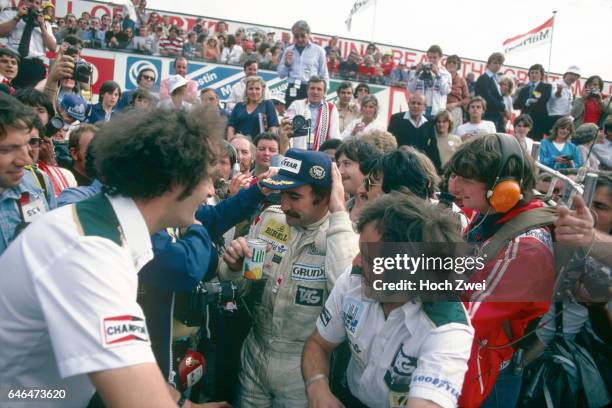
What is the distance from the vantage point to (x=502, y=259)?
81.6 inches

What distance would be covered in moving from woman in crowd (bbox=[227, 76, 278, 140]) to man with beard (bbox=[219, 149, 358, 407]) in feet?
14.6

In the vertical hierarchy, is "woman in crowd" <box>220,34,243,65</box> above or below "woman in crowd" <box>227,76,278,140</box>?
above

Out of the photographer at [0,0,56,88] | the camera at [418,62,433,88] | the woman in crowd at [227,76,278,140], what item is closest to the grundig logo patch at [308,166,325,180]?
the woman in crowd at [227,76,278,140]

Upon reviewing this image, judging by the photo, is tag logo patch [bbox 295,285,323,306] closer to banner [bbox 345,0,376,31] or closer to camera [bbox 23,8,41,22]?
camera [bbox 23,8,41,22]

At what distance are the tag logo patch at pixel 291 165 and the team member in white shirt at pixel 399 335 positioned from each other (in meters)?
0.89

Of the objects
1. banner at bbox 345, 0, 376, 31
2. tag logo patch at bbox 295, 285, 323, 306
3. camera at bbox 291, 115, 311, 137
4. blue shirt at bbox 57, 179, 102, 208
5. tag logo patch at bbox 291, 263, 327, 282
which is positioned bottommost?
tag logo patch at bbox 295, 285, 323, 306

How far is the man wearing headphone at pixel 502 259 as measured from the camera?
203cm

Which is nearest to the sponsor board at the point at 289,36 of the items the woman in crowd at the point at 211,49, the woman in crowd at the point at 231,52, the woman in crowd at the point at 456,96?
the woman in crowd at the point at 231,52

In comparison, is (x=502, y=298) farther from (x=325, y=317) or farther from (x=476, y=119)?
Result: (x=476, y=119)

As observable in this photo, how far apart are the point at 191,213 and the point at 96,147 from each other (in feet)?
1.28

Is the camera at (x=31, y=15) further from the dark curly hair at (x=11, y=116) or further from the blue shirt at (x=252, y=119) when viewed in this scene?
the dark curly hair at (x=11, y=116)

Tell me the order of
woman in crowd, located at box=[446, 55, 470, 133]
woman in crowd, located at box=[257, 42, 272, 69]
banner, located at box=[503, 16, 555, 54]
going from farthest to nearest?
banner, located at box=[503, 16, 555, 54], woman in crowd, located at box=[257, 42, 272, 69], woman in crowd, located at box=[446, 55, 470, 133]

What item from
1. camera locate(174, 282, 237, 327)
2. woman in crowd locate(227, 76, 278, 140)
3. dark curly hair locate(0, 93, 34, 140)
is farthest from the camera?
woman in crowd locate(227, 76, 278, 140)

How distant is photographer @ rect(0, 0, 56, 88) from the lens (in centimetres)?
653
